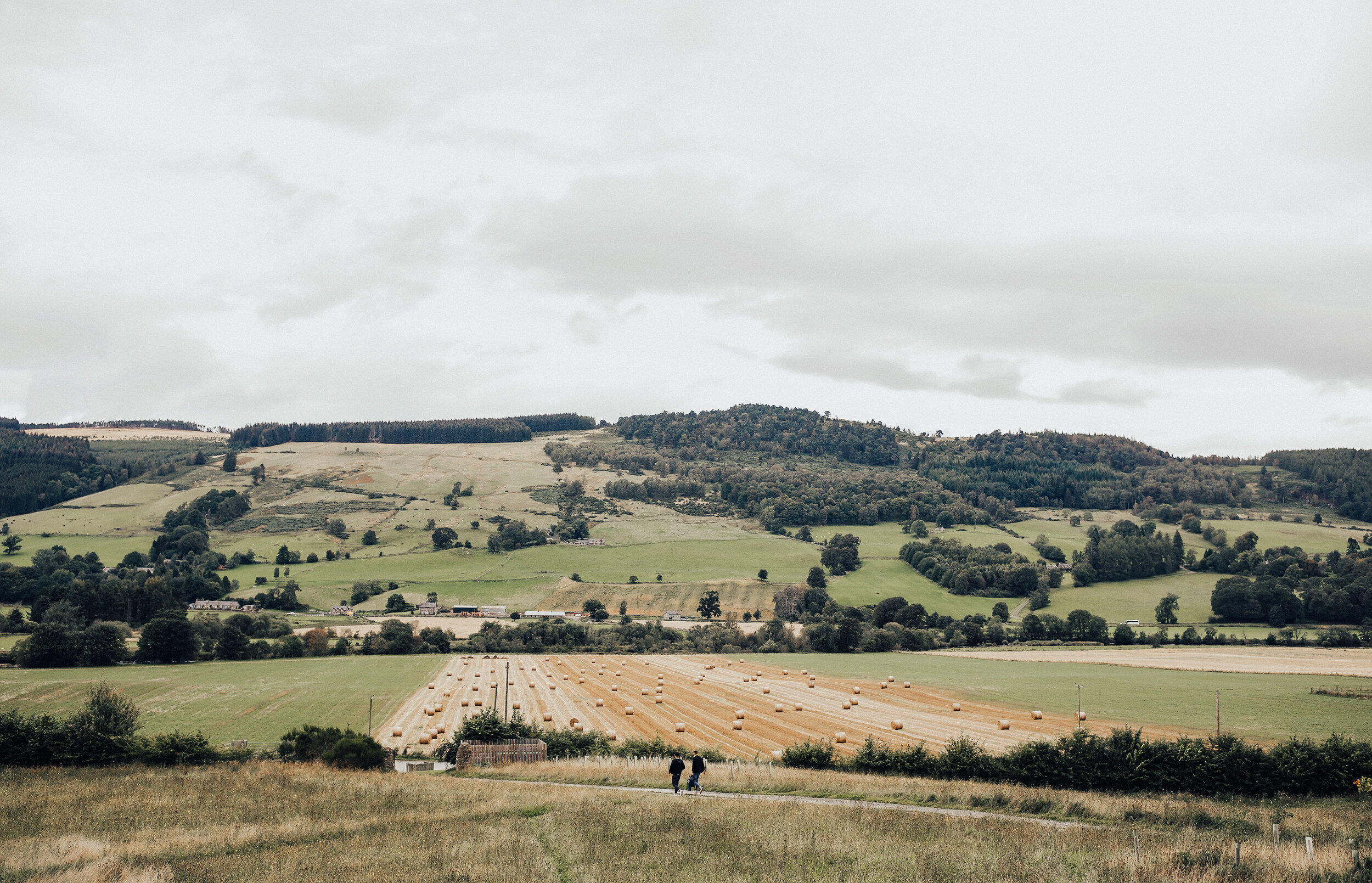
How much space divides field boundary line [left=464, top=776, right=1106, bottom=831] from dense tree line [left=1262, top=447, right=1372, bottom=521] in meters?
172

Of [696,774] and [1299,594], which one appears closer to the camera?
[696,774]

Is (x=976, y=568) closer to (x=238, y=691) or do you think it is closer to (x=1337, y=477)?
(x=238, y=691)

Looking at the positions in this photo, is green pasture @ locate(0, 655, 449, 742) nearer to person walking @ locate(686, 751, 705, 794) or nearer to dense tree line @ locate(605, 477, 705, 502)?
person walking @ locate(686, 751, 705, 794)

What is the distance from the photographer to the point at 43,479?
178 m

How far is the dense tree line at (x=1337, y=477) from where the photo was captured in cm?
15462

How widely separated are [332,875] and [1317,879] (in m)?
18.6

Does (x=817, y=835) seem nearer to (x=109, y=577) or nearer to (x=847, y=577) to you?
(x=847, y=577)

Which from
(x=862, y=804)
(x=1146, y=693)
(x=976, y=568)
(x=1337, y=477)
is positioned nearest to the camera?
(x=862, y=804)

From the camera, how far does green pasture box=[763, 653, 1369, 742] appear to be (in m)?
41.2

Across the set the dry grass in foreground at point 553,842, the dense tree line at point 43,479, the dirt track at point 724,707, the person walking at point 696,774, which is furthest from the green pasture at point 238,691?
the dense tree line at point 43,479

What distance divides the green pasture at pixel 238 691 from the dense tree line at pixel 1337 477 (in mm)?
167122

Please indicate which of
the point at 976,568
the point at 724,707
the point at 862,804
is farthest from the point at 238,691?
the point at 976,568

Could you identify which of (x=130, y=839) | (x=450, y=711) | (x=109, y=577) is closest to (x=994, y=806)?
(x=130, y=839)

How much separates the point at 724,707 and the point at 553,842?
38044 mm
